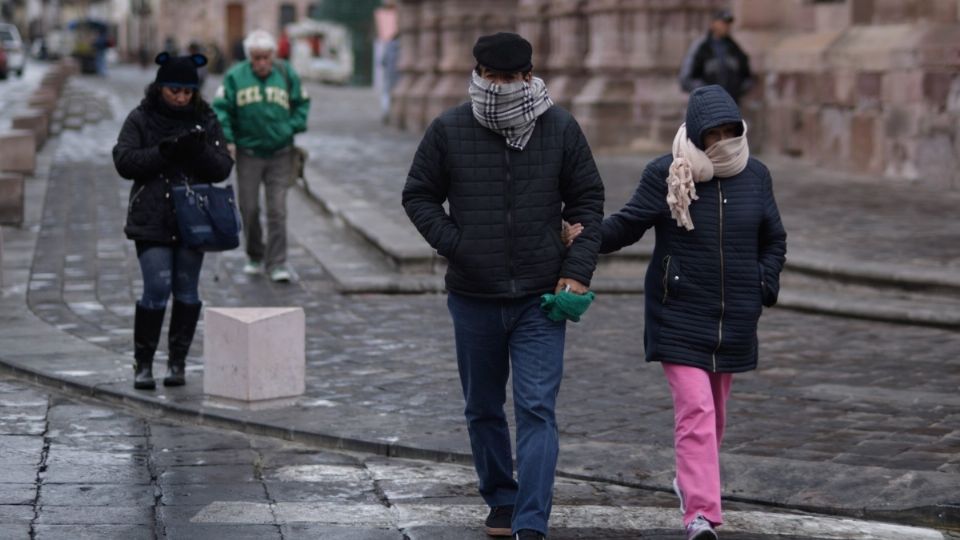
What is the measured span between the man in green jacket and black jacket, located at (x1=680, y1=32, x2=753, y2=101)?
6.46 metres

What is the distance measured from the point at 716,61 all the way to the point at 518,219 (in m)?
12.9

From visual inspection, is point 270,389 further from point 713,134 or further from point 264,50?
point 264,50

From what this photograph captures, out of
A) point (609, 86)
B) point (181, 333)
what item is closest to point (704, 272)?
point (181, 333)

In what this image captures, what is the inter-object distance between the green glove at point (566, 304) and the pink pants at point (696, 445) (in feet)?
1.61

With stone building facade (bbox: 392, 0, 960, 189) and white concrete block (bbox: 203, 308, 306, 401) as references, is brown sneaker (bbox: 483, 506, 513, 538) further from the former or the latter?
stone building facade (bbox: 392, 0, 960, 189)

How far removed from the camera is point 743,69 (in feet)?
61.6

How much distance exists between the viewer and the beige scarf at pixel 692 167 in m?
6.17

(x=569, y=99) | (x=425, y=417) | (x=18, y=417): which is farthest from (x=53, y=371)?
(x=569, y=99)

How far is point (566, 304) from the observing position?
600 cm

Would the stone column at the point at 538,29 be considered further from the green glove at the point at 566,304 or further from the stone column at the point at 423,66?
the green glove at the point at 566,304

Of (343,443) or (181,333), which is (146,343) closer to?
(181,333)

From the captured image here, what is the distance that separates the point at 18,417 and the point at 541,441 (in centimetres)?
327

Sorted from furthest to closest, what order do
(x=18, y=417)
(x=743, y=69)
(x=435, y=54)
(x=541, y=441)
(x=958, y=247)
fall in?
(x=435, y=54), (x=743, y=69), (x=958, y=247), (x=18, y=417), (x=541, y=441)

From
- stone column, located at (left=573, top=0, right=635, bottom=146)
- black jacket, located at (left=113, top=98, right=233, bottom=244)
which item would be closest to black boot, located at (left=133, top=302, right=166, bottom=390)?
black jacket, located at (left=113, top=98, right=233, bottom=244)
